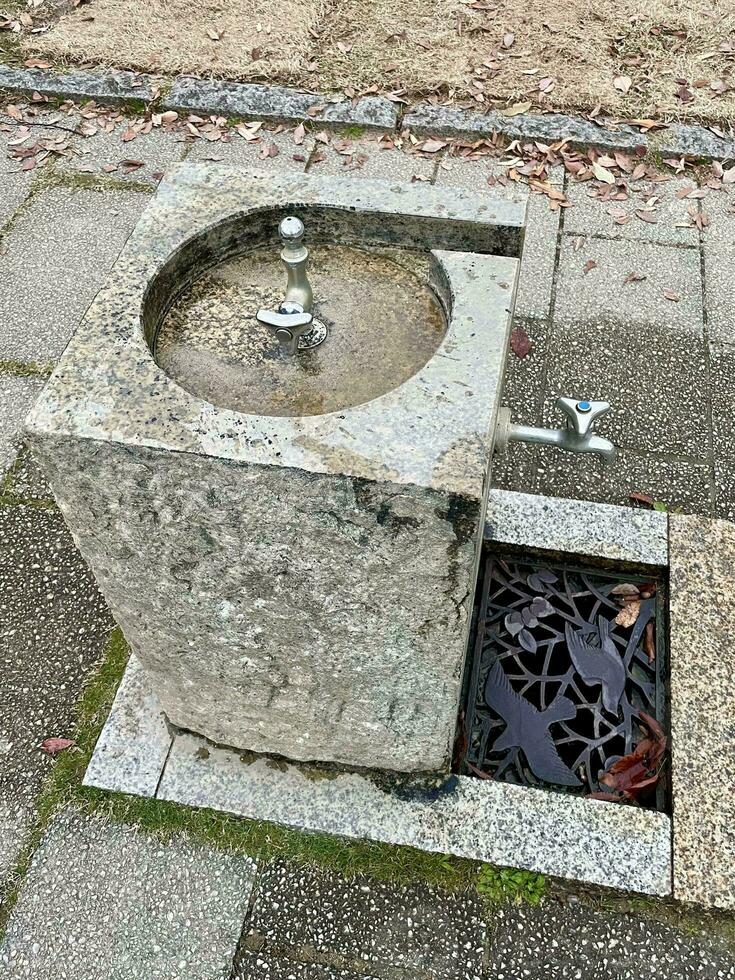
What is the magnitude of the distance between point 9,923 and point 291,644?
1255 mm

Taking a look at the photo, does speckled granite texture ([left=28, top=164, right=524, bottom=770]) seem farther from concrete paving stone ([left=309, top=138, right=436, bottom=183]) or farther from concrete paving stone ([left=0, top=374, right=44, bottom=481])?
concrete paving stone ([left=309, top=138, right=436, bottom=183])

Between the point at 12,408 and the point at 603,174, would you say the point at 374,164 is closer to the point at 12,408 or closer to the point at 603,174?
the point at 603,174

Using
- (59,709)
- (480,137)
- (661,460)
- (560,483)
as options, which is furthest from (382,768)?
(480,137)

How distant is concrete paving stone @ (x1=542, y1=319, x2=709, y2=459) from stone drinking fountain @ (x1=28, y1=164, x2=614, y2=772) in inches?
58.7

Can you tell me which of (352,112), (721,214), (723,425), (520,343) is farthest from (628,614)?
(352,112)

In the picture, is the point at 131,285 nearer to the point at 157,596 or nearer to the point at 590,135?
the point at 157,596

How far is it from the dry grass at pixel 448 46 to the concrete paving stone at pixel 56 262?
1.47 m

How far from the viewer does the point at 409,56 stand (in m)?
5.51

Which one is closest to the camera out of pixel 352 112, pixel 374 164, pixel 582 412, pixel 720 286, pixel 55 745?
pixel 582 412

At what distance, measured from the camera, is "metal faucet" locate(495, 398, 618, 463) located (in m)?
2.06

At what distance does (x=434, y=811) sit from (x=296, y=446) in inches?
54.1

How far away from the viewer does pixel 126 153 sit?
494 cm

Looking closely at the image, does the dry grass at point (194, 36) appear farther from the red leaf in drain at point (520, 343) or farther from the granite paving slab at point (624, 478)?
the granite paving slab at point (624, 478)

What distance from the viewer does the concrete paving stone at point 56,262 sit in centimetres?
392
